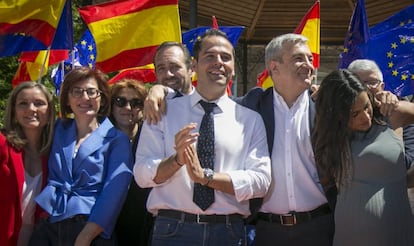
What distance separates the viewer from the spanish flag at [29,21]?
6.23m

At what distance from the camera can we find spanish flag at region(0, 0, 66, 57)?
6234 millimetres

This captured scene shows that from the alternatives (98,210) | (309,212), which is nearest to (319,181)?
(309,212)

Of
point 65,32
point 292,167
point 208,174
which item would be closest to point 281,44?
point 292,167

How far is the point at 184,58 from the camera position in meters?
4.86

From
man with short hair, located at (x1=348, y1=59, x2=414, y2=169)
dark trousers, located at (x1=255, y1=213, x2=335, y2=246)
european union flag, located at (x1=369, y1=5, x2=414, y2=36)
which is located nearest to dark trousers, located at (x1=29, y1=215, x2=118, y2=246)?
dark trousers, located at (x1=255, y1=213, x2=335, y2=246)

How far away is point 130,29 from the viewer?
6.59 metres

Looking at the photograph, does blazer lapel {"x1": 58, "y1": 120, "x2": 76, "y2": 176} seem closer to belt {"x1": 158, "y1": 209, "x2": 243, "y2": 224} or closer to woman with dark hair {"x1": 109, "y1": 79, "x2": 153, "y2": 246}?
woman with dark hair {"x1": 109, "y1": 79, "x2": 153, "y2": 246}

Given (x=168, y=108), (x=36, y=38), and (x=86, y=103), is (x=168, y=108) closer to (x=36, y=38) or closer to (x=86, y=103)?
(x=86, y=103)

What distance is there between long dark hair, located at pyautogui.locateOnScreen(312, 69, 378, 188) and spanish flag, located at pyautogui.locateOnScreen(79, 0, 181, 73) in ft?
10.3

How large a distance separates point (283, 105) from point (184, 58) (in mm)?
1291

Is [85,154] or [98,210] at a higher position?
[85,154]

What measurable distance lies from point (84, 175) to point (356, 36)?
13.1ft

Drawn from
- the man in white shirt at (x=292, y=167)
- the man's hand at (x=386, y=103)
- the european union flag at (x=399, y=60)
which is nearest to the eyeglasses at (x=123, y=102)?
the man in white shirt at (x=292, y=167)

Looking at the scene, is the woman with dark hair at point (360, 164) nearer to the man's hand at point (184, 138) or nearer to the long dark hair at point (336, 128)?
the long dark hair at point (336, 128)
